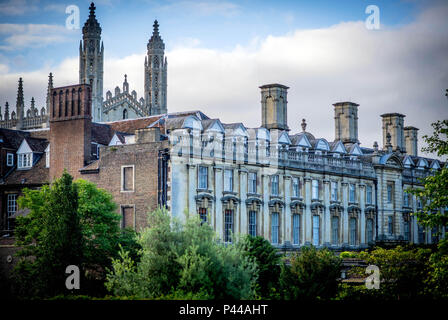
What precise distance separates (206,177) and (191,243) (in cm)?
1926

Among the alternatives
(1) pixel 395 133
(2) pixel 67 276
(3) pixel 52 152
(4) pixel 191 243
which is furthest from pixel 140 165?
(1) pixel 395 133

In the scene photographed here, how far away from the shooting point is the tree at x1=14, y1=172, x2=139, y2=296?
128ft

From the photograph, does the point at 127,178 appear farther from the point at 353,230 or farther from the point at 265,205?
the point at 353,230

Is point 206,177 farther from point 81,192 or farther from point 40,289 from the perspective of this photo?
point 40,289

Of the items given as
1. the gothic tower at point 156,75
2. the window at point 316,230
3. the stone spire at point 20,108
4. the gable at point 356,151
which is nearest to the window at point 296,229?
the window at point 316,230

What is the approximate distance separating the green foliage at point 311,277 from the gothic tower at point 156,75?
203 ft

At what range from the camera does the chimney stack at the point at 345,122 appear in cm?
6925

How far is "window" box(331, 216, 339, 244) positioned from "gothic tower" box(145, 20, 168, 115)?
38.8 metres

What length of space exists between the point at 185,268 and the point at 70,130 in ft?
87.4

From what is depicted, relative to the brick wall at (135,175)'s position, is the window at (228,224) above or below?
below

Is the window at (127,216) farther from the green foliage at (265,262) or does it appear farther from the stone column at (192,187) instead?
the green foliage at (265,262)

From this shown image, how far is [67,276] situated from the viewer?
38969 millimetres

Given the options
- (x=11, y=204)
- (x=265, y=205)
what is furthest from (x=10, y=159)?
(x=265, y=205)

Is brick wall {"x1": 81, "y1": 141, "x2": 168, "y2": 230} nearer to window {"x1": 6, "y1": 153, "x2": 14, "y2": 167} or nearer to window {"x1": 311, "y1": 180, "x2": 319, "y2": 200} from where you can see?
window {"x1": 6, "y1": 153, "x2": 14, "y2": 167}
